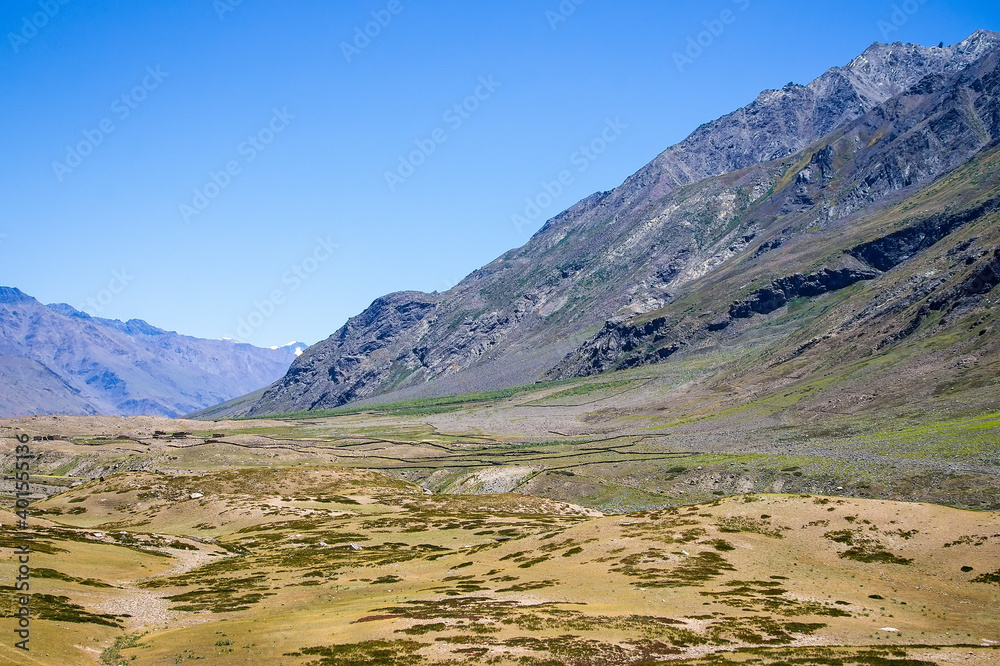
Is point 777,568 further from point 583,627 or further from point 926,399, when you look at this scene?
point 926,399

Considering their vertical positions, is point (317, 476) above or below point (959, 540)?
above

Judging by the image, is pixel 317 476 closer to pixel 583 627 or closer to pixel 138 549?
pixel 138 549

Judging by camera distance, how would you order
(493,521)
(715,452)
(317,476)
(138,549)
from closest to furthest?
(138,549) → (493,521) → (317,476) → (715,452)

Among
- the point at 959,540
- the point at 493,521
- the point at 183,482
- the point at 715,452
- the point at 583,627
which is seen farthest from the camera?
the point at 715,452

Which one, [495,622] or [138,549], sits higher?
[138,549]

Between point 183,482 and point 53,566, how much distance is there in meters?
73.4

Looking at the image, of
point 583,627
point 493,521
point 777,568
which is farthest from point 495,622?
point 493,521

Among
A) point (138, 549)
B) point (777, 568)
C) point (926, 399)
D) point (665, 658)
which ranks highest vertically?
point (138, 549)

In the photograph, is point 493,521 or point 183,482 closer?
point 493,521

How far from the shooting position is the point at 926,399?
19762 cm

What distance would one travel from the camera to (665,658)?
42.5 metres

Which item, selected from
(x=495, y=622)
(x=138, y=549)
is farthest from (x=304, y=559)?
(x=495, y=622)

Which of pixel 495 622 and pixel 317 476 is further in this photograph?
pixel 317 476

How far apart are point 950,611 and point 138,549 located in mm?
76896
